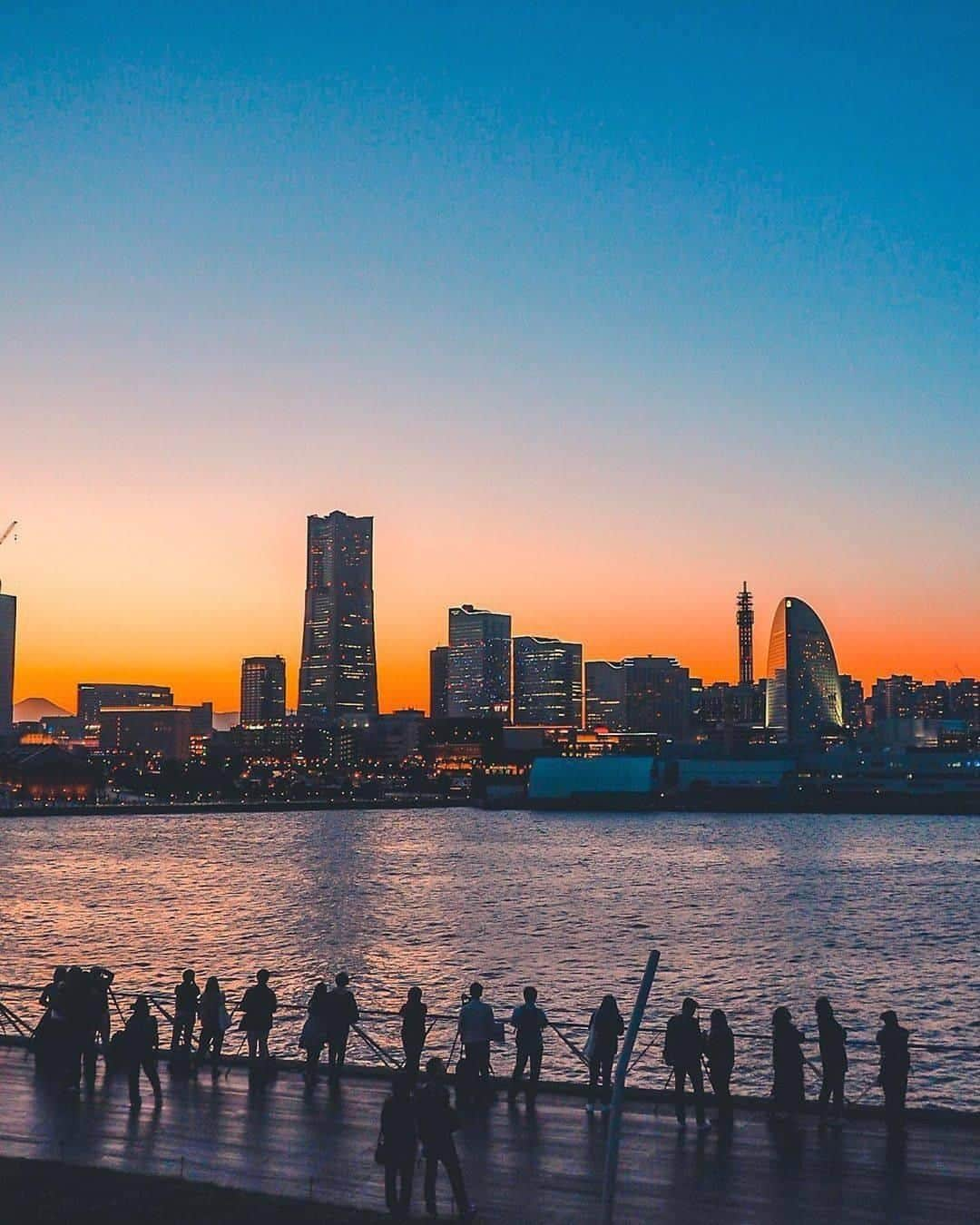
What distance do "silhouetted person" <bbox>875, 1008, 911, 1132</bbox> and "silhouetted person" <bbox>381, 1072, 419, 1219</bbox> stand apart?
6.28 m

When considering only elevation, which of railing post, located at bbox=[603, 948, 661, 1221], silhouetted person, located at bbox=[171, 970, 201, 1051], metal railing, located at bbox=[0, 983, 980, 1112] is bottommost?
metal railing, located at bbox=[0, 983, 980, 1112]

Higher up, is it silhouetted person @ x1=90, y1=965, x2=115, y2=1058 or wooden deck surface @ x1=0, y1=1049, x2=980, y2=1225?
silhouetted person @ x1=90, y1=965, x2=115, y2=1058

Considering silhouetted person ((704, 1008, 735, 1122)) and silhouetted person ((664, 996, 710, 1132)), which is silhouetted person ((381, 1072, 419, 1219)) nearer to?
silhouetted person ((664, 996, 710, 1132))

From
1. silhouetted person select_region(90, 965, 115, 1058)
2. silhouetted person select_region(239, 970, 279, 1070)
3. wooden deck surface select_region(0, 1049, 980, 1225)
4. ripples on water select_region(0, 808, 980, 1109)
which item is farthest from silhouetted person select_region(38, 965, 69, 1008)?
ripples on water select_region(0, 808, 980, 1109)

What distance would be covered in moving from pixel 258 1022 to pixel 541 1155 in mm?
5286

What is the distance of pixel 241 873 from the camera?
278ft

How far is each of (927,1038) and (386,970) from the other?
18.4 meters

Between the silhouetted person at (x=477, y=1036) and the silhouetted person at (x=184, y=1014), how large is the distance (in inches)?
185

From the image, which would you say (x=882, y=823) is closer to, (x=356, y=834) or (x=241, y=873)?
(x=356, y=834)

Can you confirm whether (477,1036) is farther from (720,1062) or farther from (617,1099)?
(617,1099)

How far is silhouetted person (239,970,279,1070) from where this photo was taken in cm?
1798

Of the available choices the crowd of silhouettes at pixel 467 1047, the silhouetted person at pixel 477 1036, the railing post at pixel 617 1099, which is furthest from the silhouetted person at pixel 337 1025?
the railing post at pixel 617 1099

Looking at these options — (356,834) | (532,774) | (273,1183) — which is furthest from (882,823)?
(273,1183)

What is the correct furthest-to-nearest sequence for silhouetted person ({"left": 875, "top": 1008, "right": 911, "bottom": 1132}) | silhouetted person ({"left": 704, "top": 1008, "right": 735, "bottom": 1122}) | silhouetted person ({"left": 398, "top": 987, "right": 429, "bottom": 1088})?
silhouetted person ({"left": 398, "top": 987, "right": 429, "bottom": 1088}) < silhouetted person ({"left": 704, "top": 1008, "right": 735, "bottom": 1122}) < silhouetted person ({"left": 875, "top": 1008, "right": 911, "bottom": 1132})
